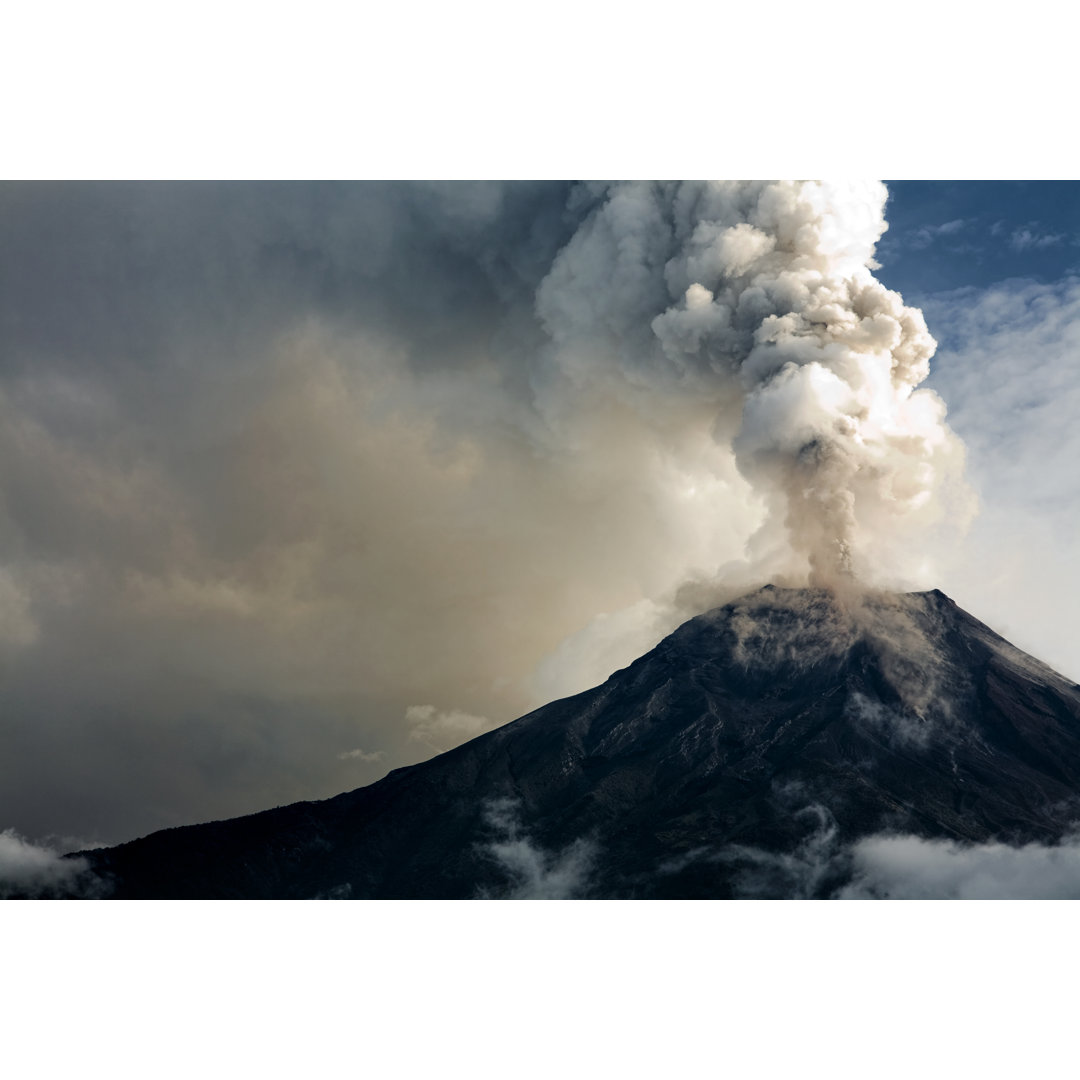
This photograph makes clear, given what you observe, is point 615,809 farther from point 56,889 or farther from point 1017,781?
point 56,889

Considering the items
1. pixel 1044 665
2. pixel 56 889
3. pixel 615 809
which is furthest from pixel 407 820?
pixel 1044 665

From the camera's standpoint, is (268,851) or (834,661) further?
(834,661)

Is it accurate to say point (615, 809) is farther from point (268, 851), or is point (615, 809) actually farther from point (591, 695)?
point (268, 851)

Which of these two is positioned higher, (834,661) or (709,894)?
(834,661)

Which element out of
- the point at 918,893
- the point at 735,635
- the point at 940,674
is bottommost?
the point at 918,893

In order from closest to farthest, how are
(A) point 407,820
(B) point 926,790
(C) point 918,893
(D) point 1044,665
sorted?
(C) point 918,893, (B) point 926,790, (A) point 407,820, (D) point 1044,665

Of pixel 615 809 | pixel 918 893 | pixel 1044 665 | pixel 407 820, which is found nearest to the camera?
pixel 918 893

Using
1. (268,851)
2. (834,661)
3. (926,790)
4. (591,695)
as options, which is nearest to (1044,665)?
(834,661)
